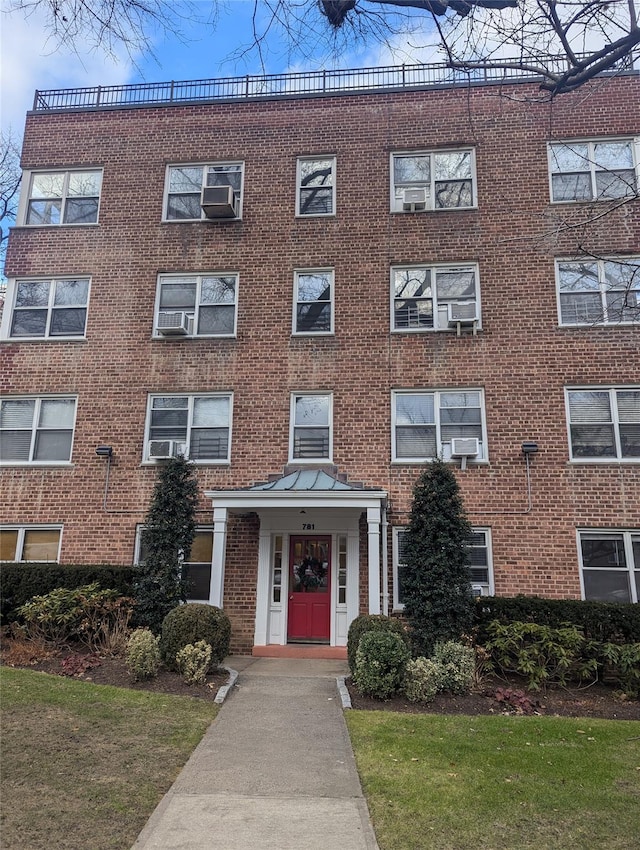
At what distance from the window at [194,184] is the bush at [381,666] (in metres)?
10.9

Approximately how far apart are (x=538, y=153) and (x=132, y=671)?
1357 cm

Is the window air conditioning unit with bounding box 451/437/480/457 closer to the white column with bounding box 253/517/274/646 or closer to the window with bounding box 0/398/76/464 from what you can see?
the white column with bounding box 253/517/274/646

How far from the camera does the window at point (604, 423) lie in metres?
12.4

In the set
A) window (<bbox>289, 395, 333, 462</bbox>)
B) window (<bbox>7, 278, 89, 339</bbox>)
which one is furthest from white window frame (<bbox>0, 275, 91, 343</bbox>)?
window (<bbox>289, 395, 333, 462</bbox>)

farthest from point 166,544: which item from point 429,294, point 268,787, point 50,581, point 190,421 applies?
point 429,294

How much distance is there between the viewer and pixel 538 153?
1391 centimetres

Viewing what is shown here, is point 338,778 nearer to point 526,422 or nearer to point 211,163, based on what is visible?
point 526,422

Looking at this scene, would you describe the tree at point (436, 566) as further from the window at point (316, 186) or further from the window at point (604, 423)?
the window at point (316, 186)

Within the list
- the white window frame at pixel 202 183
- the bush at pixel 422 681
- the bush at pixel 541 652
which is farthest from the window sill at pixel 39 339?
the bush at pixel 541 652

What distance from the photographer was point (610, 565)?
11828mm

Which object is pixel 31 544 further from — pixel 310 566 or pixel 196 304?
pixel 196 304

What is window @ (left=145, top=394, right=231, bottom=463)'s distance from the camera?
1330 cm

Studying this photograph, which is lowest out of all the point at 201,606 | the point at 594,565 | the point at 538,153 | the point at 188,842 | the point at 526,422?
the point at 188,842

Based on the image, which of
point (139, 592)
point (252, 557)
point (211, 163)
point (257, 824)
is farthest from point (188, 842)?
point (211, 163)
